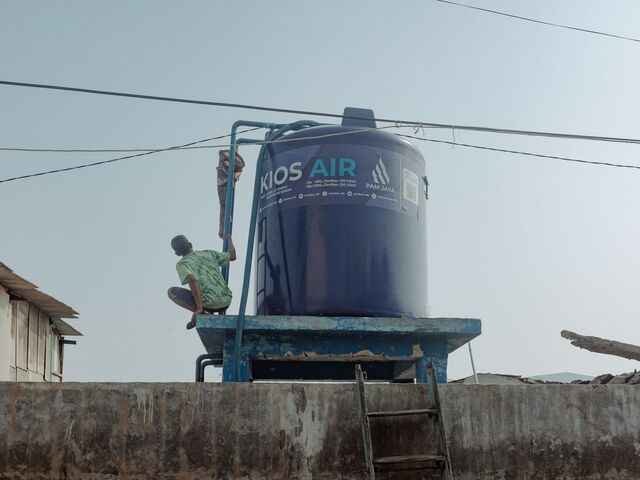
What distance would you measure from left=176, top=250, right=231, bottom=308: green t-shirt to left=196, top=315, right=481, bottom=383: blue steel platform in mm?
347

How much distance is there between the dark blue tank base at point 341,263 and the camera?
7.28m

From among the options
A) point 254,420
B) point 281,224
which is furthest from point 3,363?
point 254,420

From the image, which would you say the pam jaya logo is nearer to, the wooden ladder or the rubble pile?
the wooden ladder

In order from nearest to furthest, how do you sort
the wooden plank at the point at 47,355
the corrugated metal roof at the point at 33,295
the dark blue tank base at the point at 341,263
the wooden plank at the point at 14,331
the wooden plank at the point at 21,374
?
the dark blue tank base at the point at 341,263
the corrugated metal roof at the point at 33,295
the wooden plank at the point at 14,331
the wooden plank at the point at 21,374
the wooden plank at the point at 47,355

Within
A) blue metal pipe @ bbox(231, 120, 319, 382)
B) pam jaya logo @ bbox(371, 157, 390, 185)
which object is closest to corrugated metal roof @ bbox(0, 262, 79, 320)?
blue metal pipe @ bbox(231, 120, 319, 382)

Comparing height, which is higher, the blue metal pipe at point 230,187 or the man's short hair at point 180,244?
the blue metal pipe at point 230,187

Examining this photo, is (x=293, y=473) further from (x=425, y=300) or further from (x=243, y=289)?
(x=425, y=300)

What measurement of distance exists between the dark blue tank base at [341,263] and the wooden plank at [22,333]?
11.1 m

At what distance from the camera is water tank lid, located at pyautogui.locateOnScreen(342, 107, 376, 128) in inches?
316

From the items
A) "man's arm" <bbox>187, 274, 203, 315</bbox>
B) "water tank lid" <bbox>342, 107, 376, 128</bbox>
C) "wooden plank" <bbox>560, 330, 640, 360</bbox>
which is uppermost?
"water tank lid" <bbox>342, 107, 376, 128</bbox>

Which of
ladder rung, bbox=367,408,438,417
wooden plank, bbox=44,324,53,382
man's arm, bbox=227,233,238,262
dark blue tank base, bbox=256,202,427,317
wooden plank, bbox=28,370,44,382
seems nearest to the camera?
ladder rung, bbox=367,408,438,417

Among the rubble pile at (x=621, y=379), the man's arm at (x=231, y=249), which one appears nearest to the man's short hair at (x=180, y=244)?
the man's arm at (x=231, y=249)

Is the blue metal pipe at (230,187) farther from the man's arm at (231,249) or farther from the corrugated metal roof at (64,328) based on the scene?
the corrugated metal roof at (64,328)

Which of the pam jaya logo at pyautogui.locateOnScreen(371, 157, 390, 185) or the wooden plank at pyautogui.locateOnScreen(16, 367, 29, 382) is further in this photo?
the wooden plank at pyautogui.locateOnScreen(16, 367, 29, 382)
